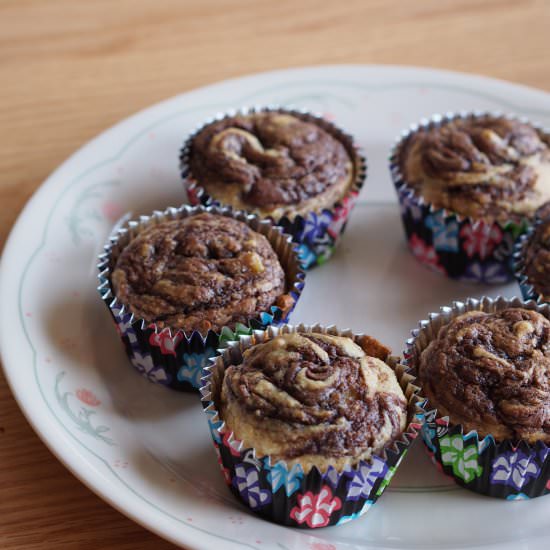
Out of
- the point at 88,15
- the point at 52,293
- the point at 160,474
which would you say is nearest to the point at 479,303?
the point at 160,474

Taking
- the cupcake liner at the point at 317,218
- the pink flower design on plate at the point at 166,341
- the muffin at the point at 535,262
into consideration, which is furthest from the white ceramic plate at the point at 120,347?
the muffin at the point at 535,262

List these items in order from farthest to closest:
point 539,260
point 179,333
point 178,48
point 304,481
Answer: point 178,48 < point 539,260 < point 179,333 < point 304,481

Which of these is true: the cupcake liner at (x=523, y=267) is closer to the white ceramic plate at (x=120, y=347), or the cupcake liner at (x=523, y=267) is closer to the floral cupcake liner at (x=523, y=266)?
the floral cupcake liner at (x=523, y=266)

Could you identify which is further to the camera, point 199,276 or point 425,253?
point 425,253

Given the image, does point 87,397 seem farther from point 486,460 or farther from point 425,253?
point 425,253

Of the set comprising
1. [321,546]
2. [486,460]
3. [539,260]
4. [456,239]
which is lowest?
[321,546]

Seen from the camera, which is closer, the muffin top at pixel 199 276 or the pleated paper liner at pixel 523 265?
the muffin top at pixel 199 276

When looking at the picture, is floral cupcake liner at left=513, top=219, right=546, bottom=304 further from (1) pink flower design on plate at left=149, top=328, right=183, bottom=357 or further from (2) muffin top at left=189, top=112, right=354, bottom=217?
(1) pink flower design on plate at left=149, top=328, right=183, bottom=357

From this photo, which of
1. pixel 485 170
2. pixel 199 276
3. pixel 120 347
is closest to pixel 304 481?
pixel 199 276
